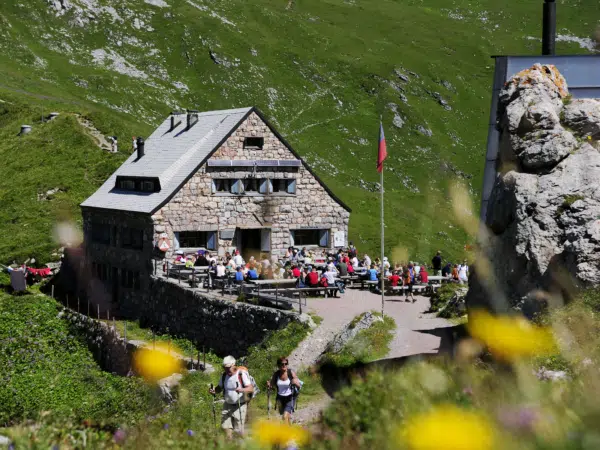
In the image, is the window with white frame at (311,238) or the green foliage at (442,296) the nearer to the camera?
the green foliage at (442,296)

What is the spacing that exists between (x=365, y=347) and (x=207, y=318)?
10.5 metres

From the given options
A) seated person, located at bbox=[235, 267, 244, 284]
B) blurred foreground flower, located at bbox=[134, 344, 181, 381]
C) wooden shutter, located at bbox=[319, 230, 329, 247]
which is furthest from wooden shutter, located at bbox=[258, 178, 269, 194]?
blurred foreground flower, located at bbox=[134, 344, 181, 381]

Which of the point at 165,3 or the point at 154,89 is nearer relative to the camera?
the point at 154,89

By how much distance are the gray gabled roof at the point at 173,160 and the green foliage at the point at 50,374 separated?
18.3 ft

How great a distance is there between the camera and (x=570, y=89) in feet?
70.9

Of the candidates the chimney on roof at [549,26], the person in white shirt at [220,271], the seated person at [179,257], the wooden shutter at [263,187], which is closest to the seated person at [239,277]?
the person in white shirt at [220,271]

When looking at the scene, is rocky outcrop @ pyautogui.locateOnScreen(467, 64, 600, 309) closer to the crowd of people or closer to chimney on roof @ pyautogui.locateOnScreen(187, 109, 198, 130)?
the crowd of people

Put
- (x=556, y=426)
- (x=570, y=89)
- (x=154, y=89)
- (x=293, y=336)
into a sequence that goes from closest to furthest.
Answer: (x=556, y=426), (x=570, y=89), (x=293, y=336), (x=154, y=89)

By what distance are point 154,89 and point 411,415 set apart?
10625 cm

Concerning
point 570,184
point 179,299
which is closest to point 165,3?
point 179,299

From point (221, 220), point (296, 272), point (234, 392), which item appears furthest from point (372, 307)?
point (234, 392)

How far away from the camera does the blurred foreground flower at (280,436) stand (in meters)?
8.91

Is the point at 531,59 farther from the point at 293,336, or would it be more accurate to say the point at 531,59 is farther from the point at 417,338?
the point at 293,336

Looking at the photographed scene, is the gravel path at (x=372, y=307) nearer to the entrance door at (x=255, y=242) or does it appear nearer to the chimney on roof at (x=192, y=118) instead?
the entrance door at (x=255, y=242)
